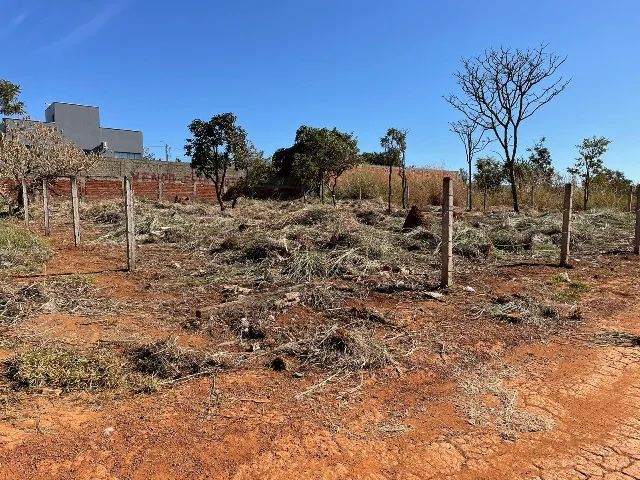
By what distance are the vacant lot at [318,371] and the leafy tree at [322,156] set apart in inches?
539

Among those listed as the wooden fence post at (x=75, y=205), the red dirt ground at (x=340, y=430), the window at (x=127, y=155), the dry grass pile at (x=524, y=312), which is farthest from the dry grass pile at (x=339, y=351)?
the window at (x=127, y=155)

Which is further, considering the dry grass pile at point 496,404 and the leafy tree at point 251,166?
the leafy tree at point 251,166

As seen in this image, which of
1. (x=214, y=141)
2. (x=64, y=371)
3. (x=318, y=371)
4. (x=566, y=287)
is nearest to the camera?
(x=64, y=371)

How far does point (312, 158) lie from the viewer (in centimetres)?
2223

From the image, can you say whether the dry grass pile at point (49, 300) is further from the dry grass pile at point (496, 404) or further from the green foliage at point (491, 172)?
the green foliage at point (491, 172)

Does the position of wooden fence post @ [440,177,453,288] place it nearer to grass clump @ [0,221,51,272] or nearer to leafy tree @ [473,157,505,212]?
grass clump @ [0,221,51,272]

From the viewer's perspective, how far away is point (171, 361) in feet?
11.6

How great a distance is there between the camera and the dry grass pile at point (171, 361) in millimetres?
3422

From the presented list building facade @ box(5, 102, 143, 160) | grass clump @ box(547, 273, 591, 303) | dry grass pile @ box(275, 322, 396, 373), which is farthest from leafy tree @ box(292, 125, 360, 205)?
building facade @ box(5, 102, 143, 160)

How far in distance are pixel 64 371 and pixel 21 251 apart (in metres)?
5.96

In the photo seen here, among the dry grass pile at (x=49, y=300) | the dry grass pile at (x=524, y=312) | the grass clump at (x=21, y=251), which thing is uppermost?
the grass clump at (x=21, y=251)

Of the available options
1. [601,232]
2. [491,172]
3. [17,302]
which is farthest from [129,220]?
[491,172]

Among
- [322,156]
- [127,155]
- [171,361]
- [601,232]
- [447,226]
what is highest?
[127,155]

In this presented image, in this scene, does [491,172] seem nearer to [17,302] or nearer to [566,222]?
[566,222]
